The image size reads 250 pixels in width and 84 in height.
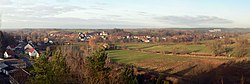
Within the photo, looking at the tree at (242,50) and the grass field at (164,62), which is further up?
the tree at (242,50)

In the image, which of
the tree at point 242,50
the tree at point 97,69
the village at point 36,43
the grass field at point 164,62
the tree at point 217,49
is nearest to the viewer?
the tree at point 97,69

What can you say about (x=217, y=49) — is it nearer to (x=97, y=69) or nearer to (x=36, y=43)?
(x=97, y=69)

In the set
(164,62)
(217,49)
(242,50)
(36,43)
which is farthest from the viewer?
(36,43)

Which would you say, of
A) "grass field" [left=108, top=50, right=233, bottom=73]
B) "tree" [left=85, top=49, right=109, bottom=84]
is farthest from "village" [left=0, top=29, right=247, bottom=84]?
"grass field" [left=108, top=50, right=233, bottom=73]

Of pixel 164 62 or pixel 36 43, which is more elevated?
pixel 36 43

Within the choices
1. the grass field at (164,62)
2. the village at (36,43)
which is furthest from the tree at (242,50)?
the village at (36,43)

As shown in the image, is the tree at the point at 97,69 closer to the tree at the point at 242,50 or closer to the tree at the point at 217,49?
the tree at the point at 242,50

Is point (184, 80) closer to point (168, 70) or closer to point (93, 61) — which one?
point (168, 70)

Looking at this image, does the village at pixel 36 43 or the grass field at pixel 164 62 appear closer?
the village at pixel 36 43

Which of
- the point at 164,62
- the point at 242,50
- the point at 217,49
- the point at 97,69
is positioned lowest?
the point at 164,62

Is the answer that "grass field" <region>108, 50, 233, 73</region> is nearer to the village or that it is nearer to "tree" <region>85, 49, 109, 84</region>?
the village

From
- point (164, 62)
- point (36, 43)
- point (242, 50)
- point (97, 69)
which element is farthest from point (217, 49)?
point (36, 43)

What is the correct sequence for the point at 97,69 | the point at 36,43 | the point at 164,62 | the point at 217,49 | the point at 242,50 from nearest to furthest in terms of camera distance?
1. the point at 97,69
2. the point at 164,62
3. the point at 242,50
4. the point at 217,49
5. the point at 36,43

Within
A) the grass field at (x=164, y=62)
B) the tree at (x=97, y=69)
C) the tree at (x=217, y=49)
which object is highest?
the tree at (x=97, y=69)
